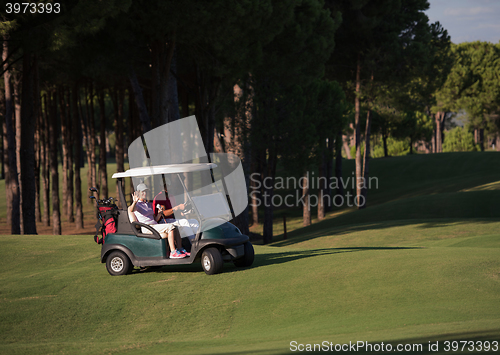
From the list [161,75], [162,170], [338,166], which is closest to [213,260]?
[162,170]

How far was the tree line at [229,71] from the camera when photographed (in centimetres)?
1468

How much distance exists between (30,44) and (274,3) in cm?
886

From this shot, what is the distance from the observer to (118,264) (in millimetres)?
8727

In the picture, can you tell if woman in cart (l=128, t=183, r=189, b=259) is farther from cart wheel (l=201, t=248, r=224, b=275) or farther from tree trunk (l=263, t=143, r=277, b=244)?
tree trunk (l=263, t=143, r=277, b=244)

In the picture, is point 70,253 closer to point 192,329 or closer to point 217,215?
point 217,215

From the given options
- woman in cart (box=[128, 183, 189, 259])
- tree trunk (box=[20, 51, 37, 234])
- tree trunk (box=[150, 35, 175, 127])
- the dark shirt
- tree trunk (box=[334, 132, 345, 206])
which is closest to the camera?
woman in cart (box=[128, 183, 189, 259])

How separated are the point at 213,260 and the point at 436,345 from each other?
461 centimetres

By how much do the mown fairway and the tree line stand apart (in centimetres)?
668

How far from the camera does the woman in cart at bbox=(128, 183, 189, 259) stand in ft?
27.1

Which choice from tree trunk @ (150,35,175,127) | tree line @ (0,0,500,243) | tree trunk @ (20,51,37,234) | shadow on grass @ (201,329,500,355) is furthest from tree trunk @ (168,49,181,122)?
shadow on grass @ (201,329,500,355)

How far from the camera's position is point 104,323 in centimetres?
635

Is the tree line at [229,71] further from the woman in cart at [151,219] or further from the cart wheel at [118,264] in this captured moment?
the cart wheel at [118,264]

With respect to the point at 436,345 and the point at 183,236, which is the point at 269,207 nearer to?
the point at 183,236

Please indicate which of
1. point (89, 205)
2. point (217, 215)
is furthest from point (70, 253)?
point (89, 205)
